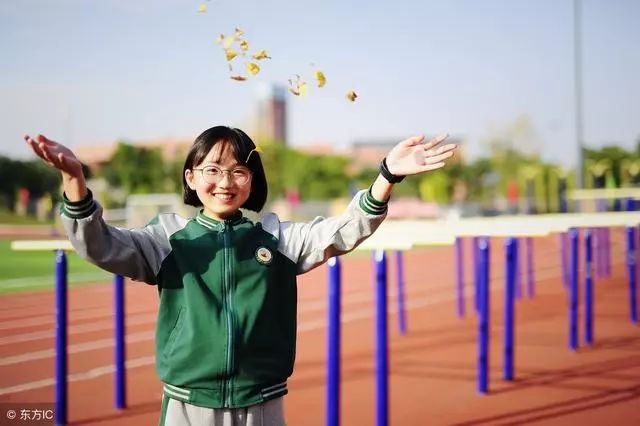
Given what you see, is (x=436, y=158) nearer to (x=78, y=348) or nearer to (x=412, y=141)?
(x=412, y=141)

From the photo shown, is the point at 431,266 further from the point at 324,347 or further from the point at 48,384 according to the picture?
the point at 48,384

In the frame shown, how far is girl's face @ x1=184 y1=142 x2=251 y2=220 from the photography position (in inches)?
78.5

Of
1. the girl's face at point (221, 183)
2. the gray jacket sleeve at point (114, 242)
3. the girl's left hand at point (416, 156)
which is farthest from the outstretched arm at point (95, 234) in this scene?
the girl's left hand at point (416, 156)

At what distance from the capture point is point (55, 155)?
1.69 metres

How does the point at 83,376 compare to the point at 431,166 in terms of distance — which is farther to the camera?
the point at 83,376

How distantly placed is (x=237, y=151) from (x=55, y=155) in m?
0.50

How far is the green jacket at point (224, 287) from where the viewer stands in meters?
1.87

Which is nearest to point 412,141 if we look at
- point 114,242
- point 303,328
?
point 114,242

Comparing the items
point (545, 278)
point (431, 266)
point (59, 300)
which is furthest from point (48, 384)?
point (431, 266)

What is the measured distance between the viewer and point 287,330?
197 cm

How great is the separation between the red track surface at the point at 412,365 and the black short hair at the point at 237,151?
2.29 meters

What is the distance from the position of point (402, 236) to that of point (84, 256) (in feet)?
6.95

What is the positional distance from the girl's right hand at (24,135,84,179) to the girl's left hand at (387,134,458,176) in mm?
763

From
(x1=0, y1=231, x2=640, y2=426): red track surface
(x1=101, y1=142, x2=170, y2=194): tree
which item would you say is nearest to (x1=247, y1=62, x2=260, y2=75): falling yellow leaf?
(x1=0, y1=231, x2=640, y2=426): red track surface
